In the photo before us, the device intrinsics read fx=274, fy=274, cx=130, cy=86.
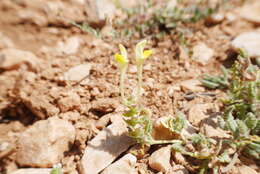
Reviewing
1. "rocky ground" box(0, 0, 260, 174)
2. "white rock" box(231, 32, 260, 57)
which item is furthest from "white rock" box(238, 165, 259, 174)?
"white rock" box(231, 32, 260, 57)

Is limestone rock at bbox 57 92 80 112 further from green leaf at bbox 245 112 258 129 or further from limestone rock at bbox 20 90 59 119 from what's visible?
green leaf at bbox 245 112 258 129

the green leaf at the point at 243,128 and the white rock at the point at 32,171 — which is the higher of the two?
the green leaf at the point at 243,128

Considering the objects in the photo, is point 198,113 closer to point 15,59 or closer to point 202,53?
point 202,53

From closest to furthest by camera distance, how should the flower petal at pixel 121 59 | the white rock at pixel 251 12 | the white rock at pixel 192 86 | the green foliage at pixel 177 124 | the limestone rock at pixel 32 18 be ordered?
the flower petal at pixel 121 59 → the green foliage at pixel 177 124 → the white rock at pixel 192 86 → the white rock at pixel 251 12 → the limestone rock at pixel 32 18

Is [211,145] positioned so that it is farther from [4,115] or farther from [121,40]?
[4,115]

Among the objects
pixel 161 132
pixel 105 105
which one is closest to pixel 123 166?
pixel 161 132

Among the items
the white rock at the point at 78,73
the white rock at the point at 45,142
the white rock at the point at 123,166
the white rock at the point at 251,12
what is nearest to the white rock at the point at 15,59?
the white rock at the point at 78,73

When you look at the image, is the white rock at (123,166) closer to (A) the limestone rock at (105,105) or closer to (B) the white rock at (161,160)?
(B) the white rock at (161,160)
